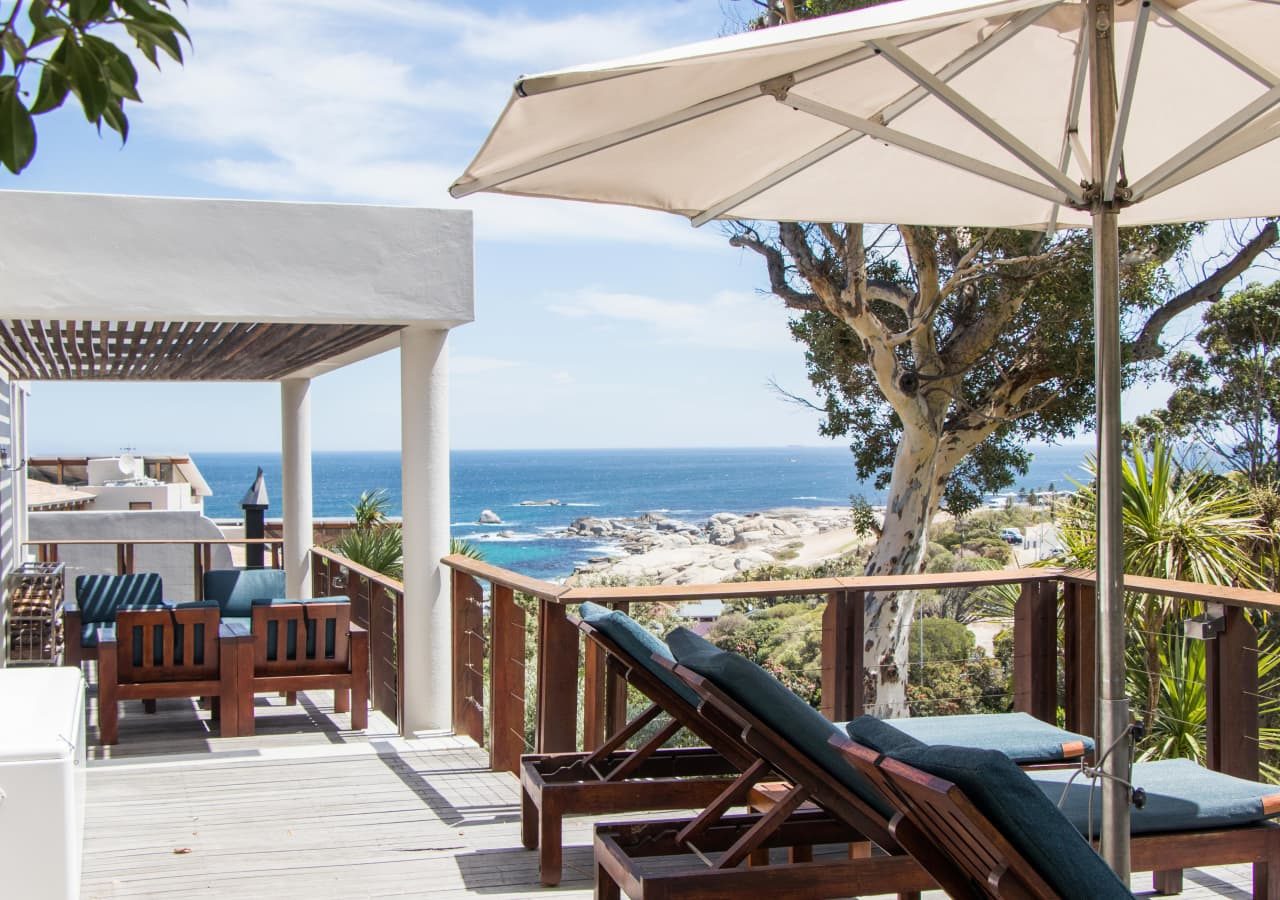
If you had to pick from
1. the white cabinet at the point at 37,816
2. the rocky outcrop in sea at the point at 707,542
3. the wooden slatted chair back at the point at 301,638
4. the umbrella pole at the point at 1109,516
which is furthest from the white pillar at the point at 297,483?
the rocky outcrop in sea at the point at 707,542

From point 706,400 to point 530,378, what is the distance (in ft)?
35.5

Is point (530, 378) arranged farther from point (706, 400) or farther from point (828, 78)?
point (828, 78)

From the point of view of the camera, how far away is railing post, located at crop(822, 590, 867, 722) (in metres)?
5.30

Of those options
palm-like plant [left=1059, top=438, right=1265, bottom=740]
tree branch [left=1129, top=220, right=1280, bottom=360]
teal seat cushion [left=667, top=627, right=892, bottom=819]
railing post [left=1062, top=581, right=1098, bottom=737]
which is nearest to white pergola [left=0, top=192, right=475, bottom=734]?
railing post [left=1062, top=581, right=1098, bottom=737]

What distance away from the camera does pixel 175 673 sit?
7516 millimetres

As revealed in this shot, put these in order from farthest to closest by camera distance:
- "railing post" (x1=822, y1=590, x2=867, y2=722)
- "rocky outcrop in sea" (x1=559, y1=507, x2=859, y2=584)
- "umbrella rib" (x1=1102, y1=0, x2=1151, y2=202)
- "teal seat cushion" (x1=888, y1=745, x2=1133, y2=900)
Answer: "rocky outcrop in sea" (x1=559, y1=507, x2=859, y2=584) → "railing post" (x1=822, y1=590, x2=867, y2=722) → "umbrella rib" (x1=1102, y1=0, x2=1151, y2=202) → "teal seat cushion" (x1=888, y1=745, x2=1133, y2=900)

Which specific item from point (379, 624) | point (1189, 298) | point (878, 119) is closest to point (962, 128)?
point (878, 119)

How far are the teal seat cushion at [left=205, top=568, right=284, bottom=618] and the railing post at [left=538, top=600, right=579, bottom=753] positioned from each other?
4.99 meters

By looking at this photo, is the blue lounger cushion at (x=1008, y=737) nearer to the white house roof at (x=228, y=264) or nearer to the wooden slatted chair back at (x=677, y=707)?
the wooden slatted chair back at (x=677, y=707)

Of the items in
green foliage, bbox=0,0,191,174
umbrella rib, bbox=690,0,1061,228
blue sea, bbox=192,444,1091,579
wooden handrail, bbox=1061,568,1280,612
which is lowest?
blue sea, bbox=192,444,1091,579

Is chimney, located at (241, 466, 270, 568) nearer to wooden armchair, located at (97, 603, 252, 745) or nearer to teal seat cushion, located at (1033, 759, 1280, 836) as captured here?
wooden armchair, located at (97, 603, 252, 745)

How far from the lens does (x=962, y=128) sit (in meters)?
4.11

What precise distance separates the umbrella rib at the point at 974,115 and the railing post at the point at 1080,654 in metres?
2.76

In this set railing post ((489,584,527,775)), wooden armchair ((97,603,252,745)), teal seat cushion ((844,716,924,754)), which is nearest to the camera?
teal seat cushion ((844,716,924,754))
